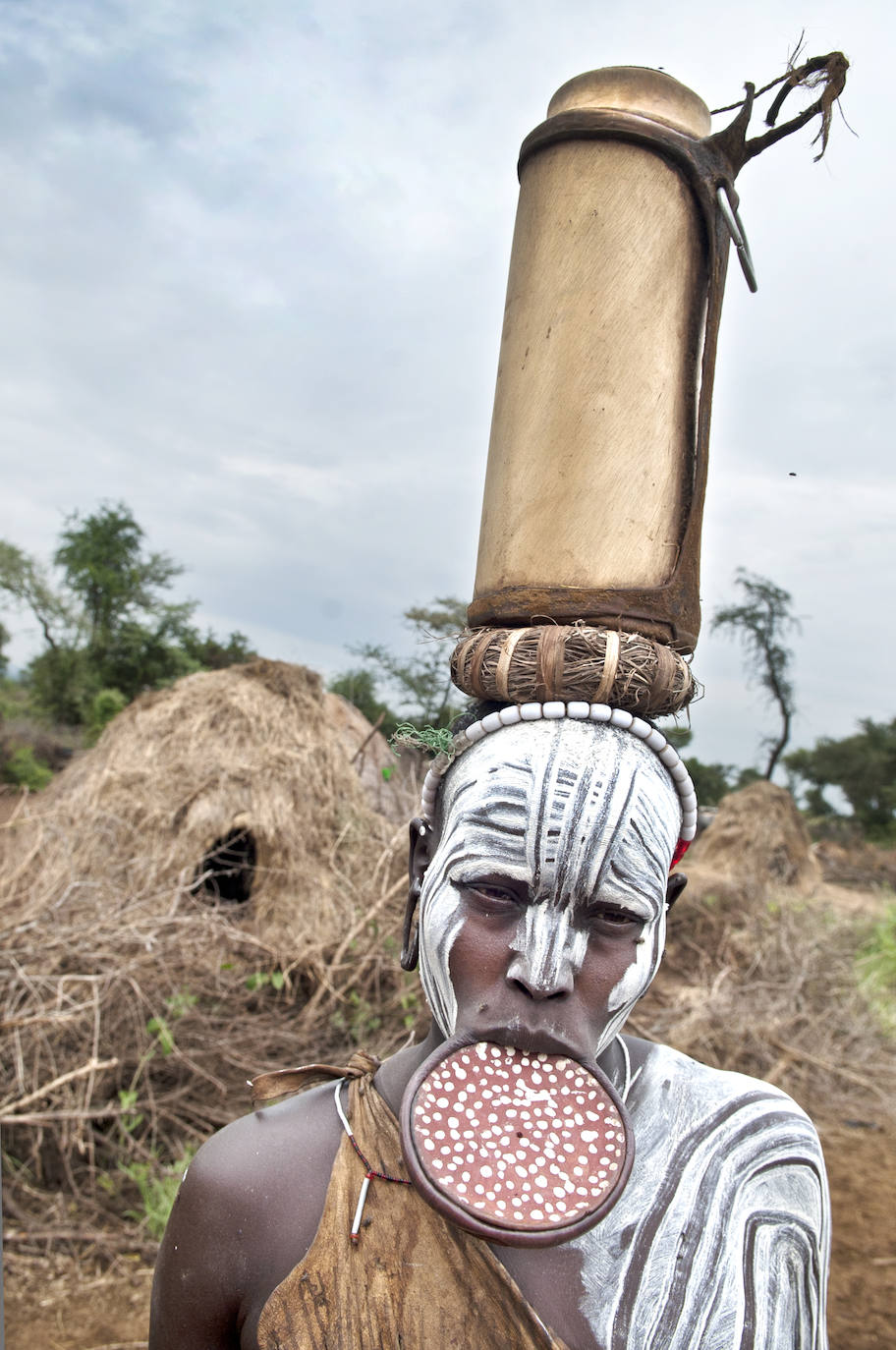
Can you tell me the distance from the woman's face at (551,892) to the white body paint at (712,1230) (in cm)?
28

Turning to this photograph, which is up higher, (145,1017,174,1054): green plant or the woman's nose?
the woman's nose

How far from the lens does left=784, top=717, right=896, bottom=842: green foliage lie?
19734 millimetres

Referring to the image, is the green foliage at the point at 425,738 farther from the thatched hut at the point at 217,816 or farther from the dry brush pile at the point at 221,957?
the thatched hut at the point at 217,816

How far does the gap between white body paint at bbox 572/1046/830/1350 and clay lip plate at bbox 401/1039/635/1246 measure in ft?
0.74

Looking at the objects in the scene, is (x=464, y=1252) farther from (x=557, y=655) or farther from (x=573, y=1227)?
(x=557, y=655)

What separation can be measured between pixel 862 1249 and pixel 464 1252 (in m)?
4.48

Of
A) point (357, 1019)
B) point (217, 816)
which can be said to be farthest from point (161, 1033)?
point (217, 816)

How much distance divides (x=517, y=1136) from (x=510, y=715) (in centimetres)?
55

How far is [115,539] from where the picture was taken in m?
24.9

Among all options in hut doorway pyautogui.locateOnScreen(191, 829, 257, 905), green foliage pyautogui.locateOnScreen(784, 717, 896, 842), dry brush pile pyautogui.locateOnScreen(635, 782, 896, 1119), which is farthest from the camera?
green foliage pyautogui.locateOnScreen(784, 717, 896, 842)

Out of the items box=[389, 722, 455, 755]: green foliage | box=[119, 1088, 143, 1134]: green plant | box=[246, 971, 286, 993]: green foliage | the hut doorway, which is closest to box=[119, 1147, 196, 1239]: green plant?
box=[119, 1088, 143, 1134]: green plant

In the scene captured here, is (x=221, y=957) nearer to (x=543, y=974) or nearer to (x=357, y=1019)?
(x=357, y=1019)

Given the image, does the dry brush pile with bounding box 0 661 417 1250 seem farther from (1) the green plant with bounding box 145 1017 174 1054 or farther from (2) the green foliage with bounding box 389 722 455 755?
(2) the green foliage with bounding box 389 722 455 755

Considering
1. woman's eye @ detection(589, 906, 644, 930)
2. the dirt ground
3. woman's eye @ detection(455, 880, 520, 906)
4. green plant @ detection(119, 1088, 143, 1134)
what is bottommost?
the dirt ground
